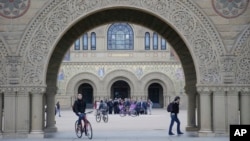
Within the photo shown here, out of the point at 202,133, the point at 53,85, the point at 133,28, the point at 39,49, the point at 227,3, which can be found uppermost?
the point at 133,28

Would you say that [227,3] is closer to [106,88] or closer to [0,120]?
[0,120]

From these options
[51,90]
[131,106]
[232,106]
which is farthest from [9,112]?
[131,106]

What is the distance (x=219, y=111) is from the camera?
14734 mm

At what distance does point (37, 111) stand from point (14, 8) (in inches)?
131

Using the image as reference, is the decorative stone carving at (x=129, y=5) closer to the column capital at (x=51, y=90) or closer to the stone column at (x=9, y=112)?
the stone column at (x=9, y=112)

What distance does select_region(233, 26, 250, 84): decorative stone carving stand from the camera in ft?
48.4

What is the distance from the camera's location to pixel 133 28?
47188mm

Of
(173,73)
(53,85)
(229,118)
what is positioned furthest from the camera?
(173,73)

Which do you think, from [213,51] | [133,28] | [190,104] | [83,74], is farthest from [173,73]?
[213,51]

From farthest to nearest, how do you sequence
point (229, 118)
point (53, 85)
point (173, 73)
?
point (173, 73) → point (53, 85) → point (229, 118)

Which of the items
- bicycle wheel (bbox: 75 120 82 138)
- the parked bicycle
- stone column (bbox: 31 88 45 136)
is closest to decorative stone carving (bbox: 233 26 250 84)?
bicycle wheel (bbox: 75 120 82 138)

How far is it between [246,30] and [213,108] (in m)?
2.67

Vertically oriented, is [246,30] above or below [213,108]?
above

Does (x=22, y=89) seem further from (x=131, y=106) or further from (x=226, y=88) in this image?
(x=131, y=106)
